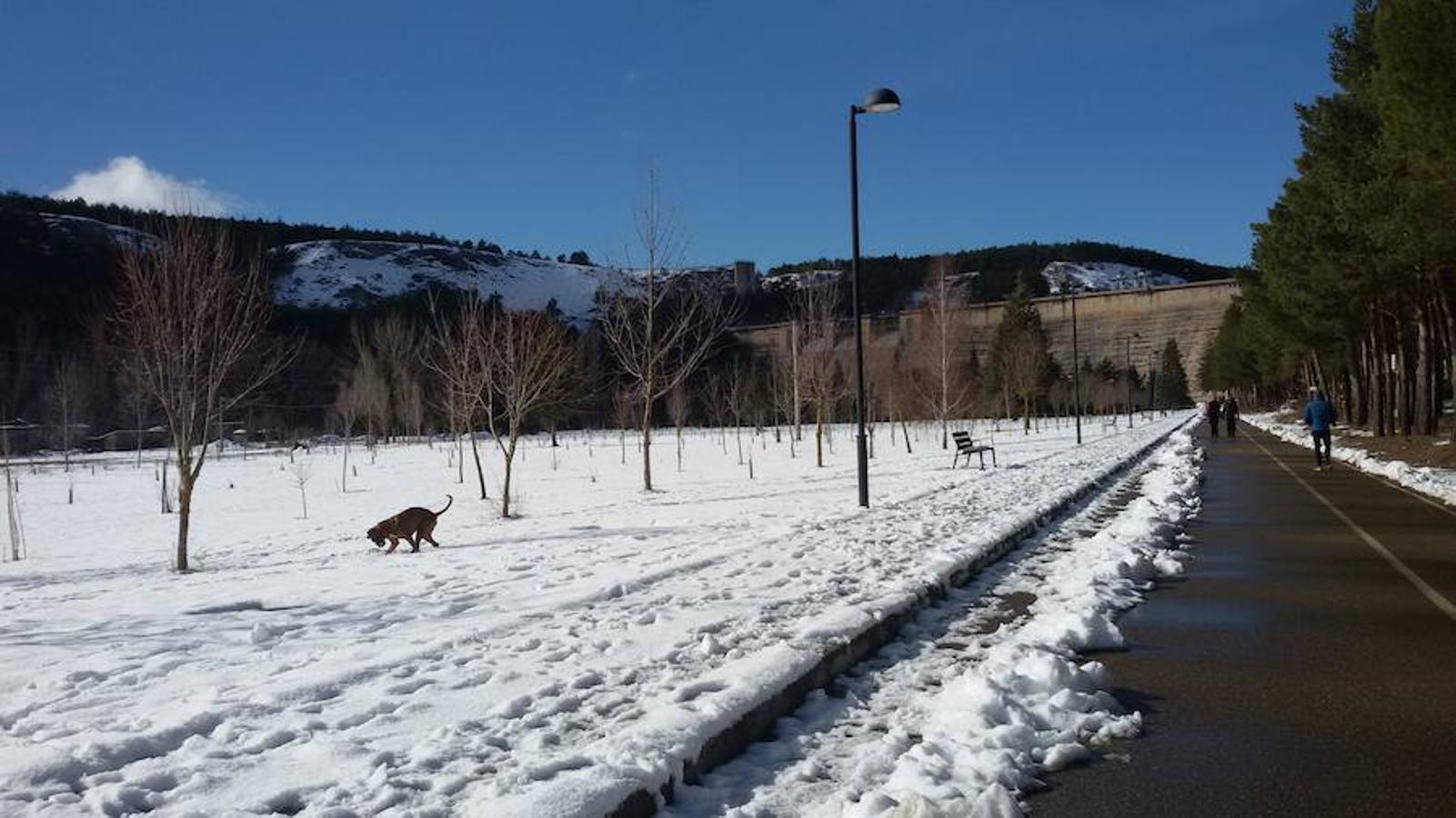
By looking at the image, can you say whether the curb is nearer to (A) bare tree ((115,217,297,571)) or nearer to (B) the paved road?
(B) the paved road

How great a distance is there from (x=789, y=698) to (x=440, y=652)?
226 cm

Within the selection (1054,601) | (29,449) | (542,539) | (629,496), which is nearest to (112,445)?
(29,449)

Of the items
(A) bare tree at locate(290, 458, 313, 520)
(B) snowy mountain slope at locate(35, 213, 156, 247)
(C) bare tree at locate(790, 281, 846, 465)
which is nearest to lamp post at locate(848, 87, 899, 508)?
(A) bare tree at locate(290, 458, 313, 520)

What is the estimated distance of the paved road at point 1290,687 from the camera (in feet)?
13.5

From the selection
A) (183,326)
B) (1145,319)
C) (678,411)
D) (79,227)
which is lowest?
(678,411)

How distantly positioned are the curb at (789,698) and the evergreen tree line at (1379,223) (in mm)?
12656

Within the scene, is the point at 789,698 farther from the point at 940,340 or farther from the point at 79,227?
the point at 79,227

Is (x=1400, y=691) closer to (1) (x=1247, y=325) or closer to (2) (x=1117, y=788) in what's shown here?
(2) (x=1117, y=788)

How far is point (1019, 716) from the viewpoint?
4934 mm

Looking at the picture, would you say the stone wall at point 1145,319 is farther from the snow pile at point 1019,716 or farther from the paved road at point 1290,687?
the snow pile at point 1019,716

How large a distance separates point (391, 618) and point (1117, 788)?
538 cm

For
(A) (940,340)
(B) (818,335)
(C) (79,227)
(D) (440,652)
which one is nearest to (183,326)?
(D) (440,652)

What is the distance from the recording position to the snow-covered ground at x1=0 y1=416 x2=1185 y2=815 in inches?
163

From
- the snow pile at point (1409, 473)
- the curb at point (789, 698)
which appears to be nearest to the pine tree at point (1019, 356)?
the snow pile at point (1409, 473)
